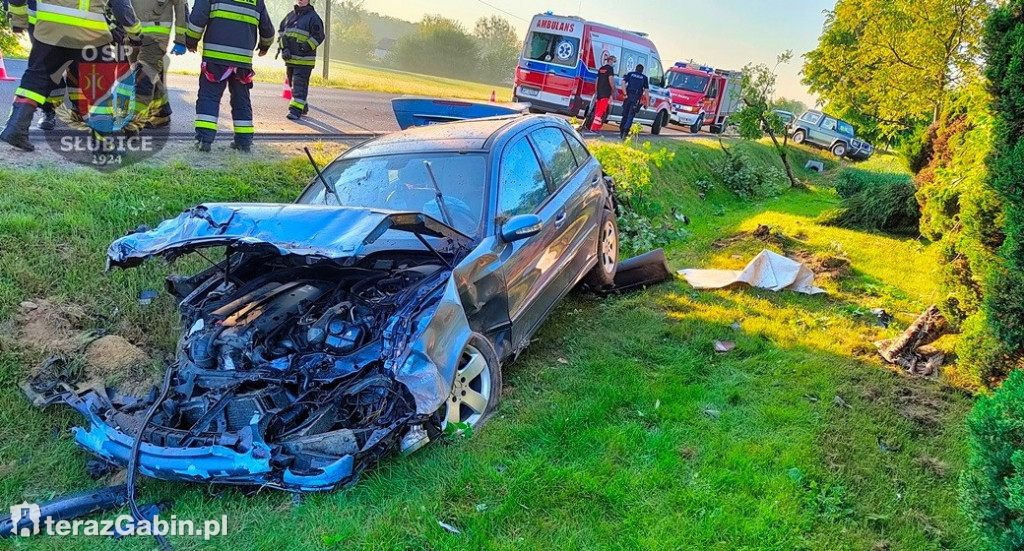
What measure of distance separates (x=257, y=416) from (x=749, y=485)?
2501mm

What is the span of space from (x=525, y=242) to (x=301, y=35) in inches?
245

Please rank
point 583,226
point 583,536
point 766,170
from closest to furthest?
point 583,536, point 583,226, point 766,170

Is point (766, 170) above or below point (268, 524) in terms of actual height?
above

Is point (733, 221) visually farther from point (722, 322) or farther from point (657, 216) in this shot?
Result: point (722, 322)

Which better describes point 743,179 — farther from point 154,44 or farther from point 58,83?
point 58,83

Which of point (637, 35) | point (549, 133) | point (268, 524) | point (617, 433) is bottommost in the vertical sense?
point (268, 524)

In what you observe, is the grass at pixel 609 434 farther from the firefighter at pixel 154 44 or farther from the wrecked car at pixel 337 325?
the firefighter at pixel 154 44

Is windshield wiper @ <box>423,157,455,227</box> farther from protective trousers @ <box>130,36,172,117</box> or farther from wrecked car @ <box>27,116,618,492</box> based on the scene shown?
protective trousers @ <box>130,36,172,117</box>

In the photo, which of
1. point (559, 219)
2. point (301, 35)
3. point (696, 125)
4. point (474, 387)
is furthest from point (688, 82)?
point (474, 387)

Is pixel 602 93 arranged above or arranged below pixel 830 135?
below

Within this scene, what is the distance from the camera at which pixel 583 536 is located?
274cm

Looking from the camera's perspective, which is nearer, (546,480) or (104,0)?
(546,480)

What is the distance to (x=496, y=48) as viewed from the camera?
68.8m

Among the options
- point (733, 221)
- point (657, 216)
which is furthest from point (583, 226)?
point (733, 221)
